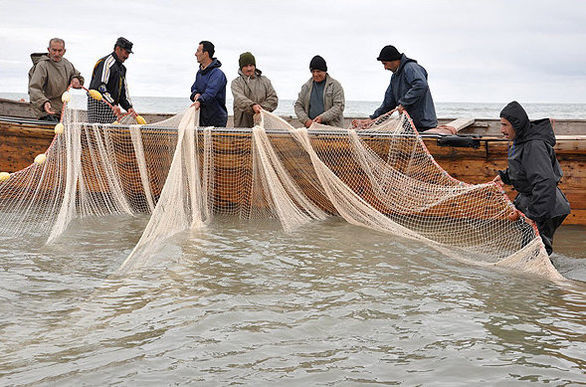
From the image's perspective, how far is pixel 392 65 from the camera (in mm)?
7855

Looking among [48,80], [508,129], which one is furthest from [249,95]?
[508,129]

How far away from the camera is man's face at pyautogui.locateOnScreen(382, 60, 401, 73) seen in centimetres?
782

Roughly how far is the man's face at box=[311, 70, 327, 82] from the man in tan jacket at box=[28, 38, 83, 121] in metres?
2.99

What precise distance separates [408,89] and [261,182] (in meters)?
2.06

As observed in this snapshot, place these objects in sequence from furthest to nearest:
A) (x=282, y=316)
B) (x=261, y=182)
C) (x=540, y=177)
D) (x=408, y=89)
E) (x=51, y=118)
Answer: (x=51, y=118)
(x=408, y=89)
(x=261, y=182)
(x=540, y=177)
(x=282, y=316)

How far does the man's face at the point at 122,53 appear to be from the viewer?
8.43 meters

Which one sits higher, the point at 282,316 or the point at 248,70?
the point at 248,70

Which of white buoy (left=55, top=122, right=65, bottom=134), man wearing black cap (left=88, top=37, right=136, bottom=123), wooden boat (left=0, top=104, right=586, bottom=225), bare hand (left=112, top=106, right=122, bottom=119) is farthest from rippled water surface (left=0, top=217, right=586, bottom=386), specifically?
man wearing black cap (left=88, top=37, right=136, bottom=123)

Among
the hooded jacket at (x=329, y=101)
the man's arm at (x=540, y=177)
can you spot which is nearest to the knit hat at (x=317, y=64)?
the hooded jacket at (x=329, y=101)

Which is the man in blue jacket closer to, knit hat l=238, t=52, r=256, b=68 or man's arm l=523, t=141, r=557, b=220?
knit hat l=238, t=52, r=256, b=68

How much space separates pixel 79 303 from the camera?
504cm

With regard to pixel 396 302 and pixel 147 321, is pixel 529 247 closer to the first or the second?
pixel 396 302

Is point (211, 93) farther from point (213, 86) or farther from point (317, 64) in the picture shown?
point (317, 64)

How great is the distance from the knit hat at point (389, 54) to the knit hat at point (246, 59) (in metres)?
1.77
